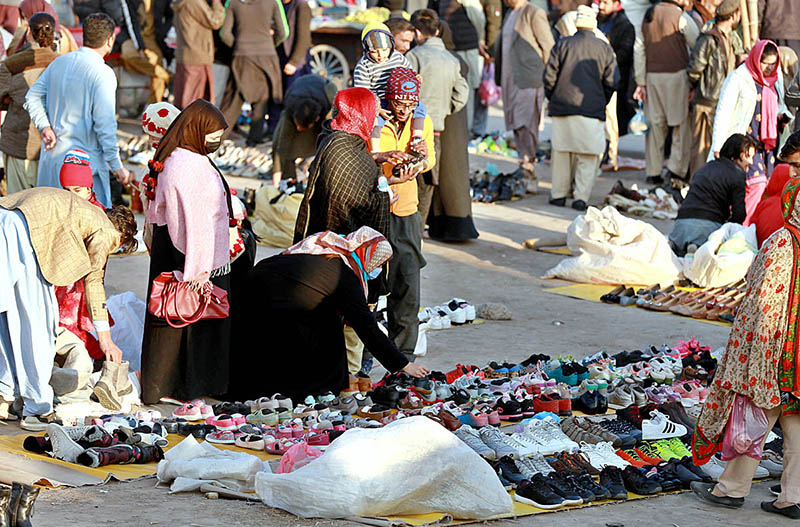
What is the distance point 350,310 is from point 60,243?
4.90 feet

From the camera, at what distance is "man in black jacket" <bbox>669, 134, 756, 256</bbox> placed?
967 centimetres

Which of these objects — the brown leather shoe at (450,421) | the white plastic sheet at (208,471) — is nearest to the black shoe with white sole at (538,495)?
the brown leather shoe at (450,421)

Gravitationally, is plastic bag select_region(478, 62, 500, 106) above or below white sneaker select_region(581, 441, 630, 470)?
above

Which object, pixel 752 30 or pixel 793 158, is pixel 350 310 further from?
pixel 752 30

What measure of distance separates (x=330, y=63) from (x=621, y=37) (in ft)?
15.0

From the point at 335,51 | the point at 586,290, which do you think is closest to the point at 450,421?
the point at 586,290

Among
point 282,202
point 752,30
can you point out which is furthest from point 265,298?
point 752,30

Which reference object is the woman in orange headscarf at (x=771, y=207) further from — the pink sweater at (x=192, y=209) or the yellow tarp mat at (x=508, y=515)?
the pink sweater at (x=192, y=209)

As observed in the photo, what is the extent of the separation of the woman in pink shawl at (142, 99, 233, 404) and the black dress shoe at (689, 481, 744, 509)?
2586 millimetres

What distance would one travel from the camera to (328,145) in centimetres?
649

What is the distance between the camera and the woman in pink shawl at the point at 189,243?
5.99m

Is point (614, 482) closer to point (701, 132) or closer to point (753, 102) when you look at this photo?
point (753, 102)

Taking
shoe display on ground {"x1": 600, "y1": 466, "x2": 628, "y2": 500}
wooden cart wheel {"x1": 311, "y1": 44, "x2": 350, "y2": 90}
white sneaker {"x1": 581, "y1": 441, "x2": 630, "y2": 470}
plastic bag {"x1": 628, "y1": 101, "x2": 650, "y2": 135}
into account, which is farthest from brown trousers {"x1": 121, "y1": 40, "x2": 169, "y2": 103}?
shoe display on ground {"x1": 600, "y1": 466, "x2": 628, "y2": 500}

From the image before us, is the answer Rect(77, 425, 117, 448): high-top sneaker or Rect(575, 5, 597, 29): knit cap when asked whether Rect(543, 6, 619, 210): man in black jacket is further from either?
Rect(77, 425, 117, 448): high-top sneaker
